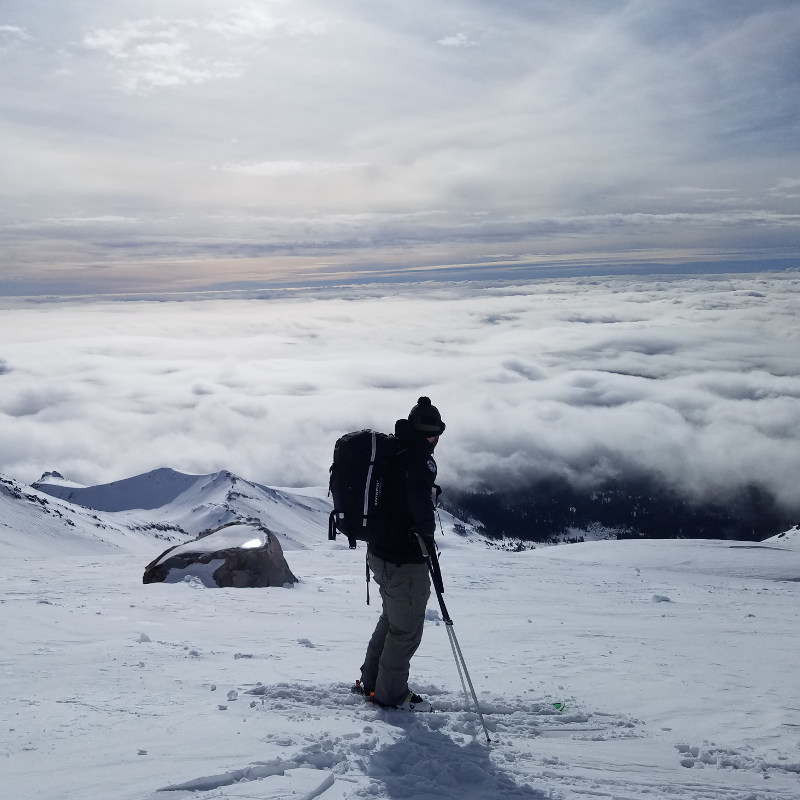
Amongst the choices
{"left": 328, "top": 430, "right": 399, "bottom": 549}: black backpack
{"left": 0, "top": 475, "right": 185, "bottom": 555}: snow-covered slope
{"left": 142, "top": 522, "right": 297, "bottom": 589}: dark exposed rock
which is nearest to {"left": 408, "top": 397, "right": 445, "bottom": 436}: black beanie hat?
{"left": 328, "top": 430, "right": 399, "bottom": 549}: black backpack

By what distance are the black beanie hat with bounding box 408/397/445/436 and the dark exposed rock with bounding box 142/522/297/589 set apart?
9.41 meters

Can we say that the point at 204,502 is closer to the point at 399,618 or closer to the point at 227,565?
the point at 227,565

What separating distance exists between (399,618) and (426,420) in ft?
5.53

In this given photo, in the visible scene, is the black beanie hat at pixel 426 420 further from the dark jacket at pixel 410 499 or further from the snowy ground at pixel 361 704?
the snowy ground at pixel 361 704

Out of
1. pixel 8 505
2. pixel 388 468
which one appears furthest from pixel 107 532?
pixel 388 468

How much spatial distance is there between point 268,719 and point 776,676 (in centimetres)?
567

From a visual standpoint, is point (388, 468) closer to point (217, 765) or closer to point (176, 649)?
point (217, 765)

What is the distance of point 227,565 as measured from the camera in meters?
13.8

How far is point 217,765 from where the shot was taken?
4148mm

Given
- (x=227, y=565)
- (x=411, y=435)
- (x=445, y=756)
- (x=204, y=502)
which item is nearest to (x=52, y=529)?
(x=227, y=565)

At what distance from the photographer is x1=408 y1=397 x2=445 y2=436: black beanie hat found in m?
5.38

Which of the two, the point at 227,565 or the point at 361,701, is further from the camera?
the point at 227,565

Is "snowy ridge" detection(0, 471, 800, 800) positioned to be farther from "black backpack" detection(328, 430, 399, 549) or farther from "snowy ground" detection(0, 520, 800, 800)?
"black backpack" detection(328, 430, 399, 549)

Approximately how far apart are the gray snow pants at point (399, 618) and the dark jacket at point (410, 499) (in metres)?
0.11
